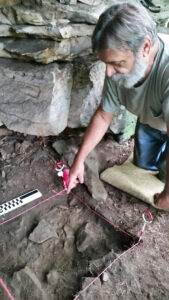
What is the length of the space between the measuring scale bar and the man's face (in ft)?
4.22

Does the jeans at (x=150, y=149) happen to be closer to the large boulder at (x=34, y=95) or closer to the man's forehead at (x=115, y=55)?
the large boulder at (x=34, y=95)

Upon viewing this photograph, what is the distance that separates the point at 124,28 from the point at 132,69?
262 millimetres

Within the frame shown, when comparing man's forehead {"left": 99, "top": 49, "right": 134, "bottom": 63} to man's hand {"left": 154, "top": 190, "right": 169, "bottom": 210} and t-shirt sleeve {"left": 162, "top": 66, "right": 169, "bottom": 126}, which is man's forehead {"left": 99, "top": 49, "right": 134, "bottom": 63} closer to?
t-shirt sleeve {"left": 162, "top": 66, "right": 169, "bottom": 126}

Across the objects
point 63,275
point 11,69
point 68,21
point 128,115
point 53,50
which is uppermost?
point 68,21

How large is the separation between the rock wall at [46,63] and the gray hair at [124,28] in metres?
0.76

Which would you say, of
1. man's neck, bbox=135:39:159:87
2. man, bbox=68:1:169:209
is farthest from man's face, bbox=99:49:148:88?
man's neck, bbox=135:39:159:87

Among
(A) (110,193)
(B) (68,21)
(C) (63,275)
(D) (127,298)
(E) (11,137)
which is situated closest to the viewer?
(D) (127,298)

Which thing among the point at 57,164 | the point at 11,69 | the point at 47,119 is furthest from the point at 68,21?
the point at 57,164

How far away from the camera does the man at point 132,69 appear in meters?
1.44

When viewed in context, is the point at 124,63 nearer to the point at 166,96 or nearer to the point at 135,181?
the point at 166,96

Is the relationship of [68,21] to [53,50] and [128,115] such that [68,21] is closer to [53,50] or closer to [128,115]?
[53,50]

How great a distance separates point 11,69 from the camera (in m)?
2.29

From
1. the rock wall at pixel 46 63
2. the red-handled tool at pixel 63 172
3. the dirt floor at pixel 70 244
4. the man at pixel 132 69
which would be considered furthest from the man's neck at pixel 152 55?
the dirt floor at pixel 70 244

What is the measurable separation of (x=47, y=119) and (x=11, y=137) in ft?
2.37
